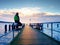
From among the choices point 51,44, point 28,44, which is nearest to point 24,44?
point 28,44

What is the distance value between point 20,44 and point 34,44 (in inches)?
24.1

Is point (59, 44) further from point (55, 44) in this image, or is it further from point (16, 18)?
point (16, 18)

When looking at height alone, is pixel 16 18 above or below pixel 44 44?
above

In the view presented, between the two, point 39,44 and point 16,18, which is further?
point 16,18

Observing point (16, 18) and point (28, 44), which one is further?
point (16, 18)

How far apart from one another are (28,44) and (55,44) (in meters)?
1.16

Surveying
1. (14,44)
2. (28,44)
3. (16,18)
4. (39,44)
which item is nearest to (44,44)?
(39,44)

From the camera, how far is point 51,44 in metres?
6.98

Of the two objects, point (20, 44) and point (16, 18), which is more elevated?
point (16, 18)

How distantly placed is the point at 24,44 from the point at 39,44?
2.14 feet

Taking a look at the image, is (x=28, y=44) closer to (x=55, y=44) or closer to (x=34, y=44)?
(x=34, y=44)

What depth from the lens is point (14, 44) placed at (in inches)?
271

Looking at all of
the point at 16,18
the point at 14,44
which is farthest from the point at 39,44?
the point at 16,18

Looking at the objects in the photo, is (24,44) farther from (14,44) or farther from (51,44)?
(51,44)
